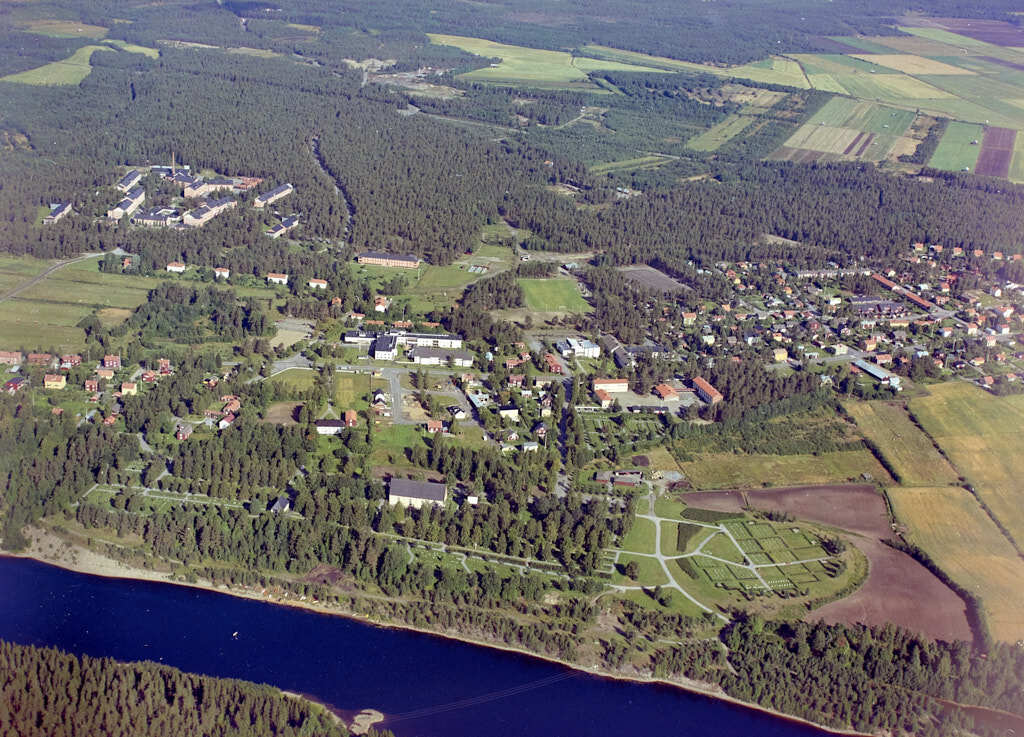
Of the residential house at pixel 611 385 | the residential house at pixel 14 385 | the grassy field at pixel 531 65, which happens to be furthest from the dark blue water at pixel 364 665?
the grassy field at pixel 531 65

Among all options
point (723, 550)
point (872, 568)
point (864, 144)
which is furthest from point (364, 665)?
point (864, 144)

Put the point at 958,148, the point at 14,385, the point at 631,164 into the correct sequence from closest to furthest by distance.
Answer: the point at 14,385 → the point at 631,164 → the point at 958,148

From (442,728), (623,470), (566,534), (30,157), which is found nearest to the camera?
(442,728)

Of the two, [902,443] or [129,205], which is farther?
[129,205]

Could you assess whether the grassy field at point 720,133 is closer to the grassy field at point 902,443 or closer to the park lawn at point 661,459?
the grassy field at point 902,443

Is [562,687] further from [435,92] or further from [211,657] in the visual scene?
[435,92]

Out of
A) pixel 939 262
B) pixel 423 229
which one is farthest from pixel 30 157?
pixel 939 262

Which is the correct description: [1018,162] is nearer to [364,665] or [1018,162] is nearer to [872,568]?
[872,568]

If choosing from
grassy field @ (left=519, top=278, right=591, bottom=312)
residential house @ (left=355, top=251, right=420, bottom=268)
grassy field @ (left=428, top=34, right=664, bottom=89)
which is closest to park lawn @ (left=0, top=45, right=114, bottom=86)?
grassy field @ (left=428, top=34, right=664, bottom=89)
